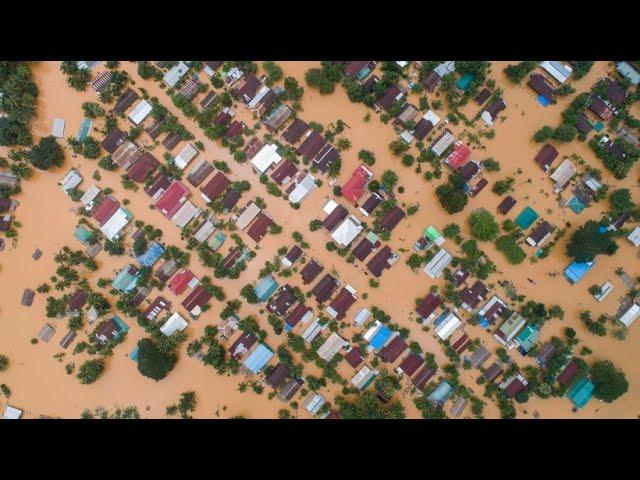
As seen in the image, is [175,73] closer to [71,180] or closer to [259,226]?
[71,180]

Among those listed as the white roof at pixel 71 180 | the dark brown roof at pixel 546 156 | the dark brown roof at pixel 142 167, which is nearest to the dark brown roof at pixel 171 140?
the dark brown roof at pixel 142 167

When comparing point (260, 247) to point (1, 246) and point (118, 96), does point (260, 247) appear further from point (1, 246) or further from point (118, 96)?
point (1, 246)

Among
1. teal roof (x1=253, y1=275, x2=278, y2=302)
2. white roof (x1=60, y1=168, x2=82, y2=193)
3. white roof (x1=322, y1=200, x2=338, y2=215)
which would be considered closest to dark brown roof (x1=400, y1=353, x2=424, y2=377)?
teal roof (x1=253, y1=275, x2=278, y2=302)

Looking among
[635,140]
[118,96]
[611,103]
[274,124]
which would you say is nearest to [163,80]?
[118,96]

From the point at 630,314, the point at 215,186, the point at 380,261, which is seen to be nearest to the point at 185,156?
the point at 215,186

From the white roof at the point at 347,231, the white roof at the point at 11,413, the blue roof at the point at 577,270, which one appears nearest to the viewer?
the white roof at the point at 347,231

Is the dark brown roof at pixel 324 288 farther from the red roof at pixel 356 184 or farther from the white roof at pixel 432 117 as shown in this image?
the white roof at pixel 432 117
